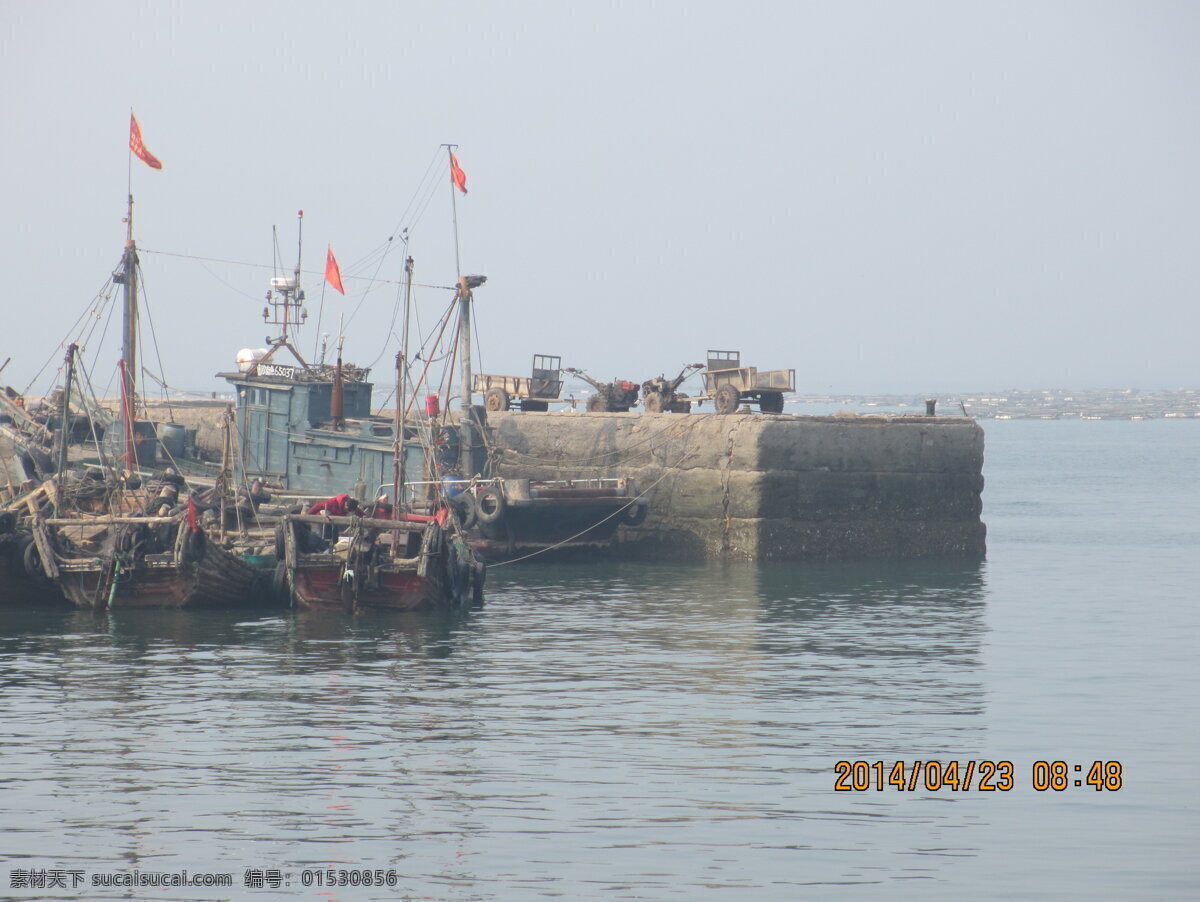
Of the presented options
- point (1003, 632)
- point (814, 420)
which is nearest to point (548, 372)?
point (814, 420)

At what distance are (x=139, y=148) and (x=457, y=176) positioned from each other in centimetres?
785

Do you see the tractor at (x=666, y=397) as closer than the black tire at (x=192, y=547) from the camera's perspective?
No

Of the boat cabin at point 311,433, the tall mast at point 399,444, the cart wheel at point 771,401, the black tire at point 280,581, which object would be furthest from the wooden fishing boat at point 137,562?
the cart wheel at point 771,401

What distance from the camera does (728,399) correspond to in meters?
40.1

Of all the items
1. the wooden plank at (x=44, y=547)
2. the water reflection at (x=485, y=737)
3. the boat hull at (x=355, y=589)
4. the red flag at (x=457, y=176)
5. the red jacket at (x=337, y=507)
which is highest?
the red flag at (x=457, y=176)

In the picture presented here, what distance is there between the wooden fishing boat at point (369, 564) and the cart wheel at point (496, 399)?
1778cm

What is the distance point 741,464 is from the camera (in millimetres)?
36469

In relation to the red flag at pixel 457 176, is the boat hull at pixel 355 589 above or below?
below

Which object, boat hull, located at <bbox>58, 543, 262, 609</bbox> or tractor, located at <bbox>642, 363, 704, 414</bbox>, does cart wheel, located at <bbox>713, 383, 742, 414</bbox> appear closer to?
tractor, located at <bbox>642, 363, 704, 414</bbox>

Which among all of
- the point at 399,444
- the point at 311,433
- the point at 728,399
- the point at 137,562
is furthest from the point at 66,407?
the point at 728,399

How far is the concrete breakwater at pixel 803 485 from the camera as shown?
3628 centimetres

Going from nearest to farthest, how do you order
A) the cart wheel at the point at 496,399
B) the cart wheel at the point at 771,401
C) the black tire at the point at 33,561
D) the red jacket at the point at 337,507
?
the black tire at the point at 33,561, the red jacket at the point at 337,507, the cart wheel at the point at 771,401, the cart wheel at the point at 496,399

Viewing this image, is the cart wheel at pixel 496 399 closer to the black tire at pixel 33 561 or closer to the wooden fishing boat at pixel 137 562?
the wooden fishing boat at pixel 137 562

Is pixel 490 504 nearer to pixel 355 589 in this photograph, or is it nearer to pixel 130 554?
pixel 355 589
